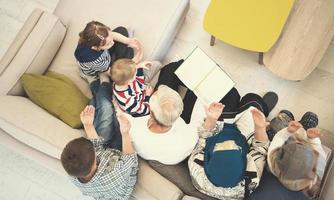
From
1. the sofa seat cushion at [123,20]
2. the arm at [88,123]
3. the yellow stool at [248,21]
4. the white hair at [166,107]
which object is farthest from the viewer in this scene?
the sofa seat cushion at [123,20]

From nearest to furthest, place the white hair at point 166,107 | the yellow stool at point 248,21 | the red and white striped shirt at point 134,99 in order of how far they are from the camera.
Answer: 1. the white hair at point 166,107
2. the red and white striped shirt at point 134,99
3. the yellow stool at point 248,21

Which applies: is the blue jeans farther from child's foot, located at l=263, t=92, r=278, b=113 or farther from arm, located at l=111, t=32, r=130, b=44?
child's foot, located at l=263, t=92, r=278, b=113

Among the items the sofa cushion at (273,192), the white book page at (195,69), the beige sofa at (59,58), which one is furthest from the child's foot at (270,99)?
the sofa cushion at (273,192)

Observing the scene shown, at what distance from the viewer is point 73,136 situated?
202 cm

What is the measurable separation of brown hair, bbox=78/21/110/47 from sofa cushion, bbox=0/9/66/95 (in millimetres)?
273

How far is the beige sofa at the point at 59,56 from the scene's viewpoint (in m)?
1.94

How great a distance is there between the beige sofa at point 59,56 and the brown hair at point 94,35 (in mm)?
291

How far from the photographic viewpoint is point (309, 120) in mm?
2342

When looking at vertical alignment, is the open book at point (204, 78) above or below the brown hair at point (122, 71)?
above

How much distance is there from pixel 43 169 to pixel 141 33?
1299mm

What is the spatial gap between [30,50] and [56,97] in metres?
0.36

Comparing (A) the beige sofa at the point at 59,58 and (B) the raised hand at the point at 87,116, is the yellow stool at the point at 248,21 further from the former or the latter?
(B) the raised hand at the point at 87,116

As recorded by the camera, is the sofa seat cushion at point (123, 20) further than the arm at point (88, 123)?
Yes

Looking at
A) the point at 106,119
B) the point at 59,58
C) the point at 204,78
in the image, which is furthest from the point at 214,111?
the point at 59,58
